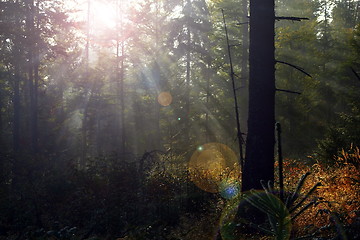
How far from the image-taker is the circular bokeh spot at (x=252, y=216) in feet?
14.0

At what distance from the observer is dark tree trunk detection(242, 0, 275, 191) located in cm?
680

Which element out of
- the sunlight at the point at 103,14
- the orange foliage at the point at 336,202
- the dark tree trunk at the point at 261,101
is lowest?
the orange foliage at the point at 336,202

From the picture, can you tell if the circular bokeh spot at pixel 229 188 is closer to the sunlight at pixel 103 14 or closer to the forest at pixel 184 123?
the forest at pixel 184 123

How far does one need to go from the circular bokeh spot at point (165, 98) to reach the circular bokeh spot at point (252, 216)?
61.9 feet

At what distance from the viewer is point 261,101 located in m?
6.83

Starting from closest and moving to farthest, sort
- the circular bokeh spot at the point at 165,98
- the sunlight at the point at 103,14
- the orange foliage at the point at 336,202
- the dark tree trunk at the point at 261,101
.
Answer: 1. the orange foliage at the point at 336,202
2. the dark tree trunk at the point at 261,101
3. the circular bokeh spot at the point at 165,98
4. the sunlight at the point at 103,14

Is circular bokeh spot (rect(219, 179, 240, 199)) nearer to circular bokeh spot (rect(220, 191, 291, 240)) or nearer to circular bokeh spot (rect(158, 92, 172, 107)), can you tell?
circular bokeh spot (rect(220, 191, 291, 240))

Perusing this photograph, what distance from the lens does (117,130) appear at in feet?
115

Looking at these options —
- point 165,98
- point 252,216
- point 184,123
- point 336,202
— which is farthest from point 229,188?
point 165,98

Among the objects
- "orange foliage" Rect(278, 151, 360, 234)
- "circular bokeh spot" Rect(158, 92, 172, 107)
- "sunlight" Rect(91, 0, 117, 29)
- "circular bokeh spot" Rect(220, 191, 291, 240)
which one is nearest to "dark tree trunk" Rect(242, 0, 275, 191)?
"circular bokeh spot" Rect(220, 191, 291, 240)

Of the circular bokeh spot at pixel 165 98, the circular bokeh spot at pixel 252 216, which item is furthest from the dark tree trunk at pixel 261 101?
the circular bokeh spot at pixel 165 98

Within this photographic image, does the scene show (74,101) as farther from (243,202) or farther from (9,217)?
(243,202)

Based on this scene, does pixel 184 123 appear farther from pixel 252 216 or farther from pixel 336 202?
pixel 336 202

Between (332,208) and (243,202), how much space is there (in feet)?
4.72
